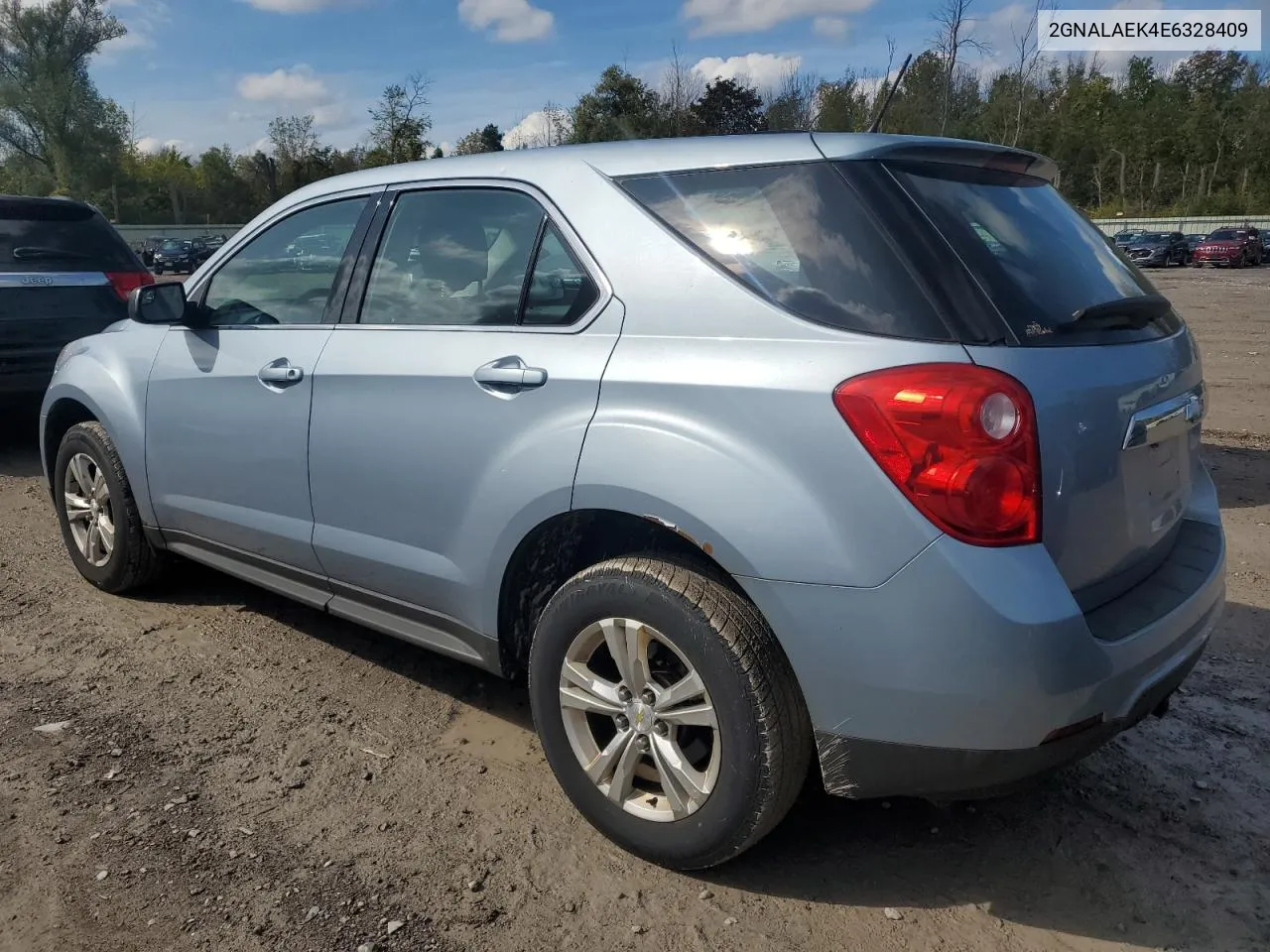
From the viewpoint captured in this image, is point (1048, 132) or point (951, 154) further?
point (1048, 132)

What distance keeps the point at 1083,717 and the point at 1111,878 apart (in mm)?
676

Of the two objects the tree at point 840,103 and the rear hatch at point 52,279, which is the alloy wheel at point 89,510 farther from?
the tree at point 840,103

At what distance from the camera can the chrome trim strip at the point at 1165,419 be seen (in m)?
2.40

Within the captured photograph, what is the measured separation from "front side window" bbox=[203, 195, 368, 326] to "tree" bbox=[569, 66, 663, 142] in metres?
27.7

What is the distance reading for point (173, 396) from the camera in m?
3.97

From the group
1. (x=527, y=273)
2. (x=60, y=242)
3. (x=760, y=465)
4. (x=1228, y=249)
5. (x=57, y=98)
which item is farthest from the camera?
(x=57, y=98)

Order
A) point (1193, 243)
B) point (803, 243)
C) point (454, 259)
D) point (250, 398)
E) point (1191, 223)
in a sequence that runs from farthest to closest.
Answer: point (1191, 223)
point (1193, 243)
point (250, 398)
point (454, 259)
point (803, 243)

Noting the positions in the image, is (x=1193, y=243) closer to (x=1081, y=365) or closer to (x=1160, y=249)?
(x=1160, y=249)

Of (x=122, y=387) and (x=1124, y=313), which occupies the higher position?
(x=1124, y=313)

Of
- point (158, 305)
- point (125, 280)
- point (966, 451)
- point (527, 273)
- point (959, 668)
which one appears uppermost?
point (527, 273)

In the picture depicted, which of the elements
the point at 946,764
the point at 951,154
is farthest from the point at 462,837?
the point at 951,154

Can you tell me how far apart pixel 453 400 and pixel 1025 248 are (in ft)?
5.15

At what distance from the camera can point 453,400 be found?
2.93 metres

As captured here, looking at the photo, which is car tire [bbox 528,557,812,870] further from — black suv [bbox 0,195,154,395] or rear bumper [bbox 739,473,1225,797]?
black suv [bbox 0,195,154,395]
